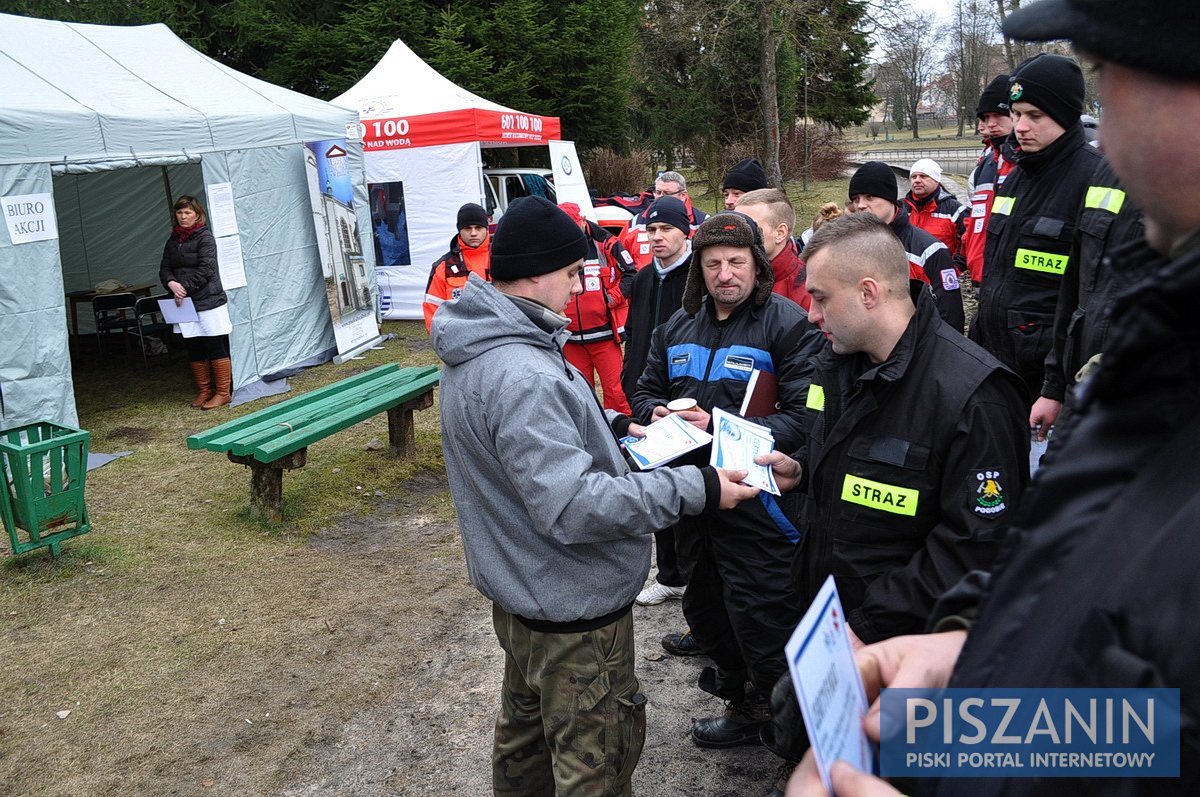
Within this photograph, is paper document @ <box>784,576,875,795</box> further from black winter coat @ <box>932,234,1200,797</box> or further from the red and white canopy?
the red and white canopy

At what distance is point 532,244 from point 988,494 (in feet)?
4.79

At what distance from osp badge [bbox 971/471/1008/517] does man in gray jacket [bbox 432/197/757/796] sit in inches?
29.0

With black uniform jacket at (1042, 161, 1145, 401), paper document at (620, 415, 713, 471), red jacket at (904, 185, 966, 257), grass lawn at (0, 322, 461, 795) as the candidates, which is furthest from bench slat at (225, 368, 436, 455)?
black uniform jacket at (1042, 161, 1145, 401)

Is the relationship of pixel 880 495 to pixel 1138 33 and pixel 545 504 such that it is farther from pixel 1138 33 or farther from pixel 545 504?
pixel 1138 33

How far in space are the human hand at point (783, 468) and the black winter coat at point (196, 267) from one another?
7776mm

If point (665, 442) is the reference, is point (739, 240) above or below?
above

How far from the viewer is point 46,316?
25.5 feet

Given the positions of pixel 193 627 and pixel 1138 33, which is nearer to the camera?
pixel 1138 33

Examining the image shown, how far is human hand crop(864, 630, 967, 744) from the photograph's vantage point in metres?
1.17

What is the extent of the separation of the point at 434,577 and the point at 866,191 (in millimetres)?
3574

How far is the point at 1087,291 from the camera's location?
144 inches

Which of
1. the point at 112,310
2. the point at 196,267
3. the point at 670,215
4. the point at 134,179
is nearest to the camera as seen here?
the point at 670,215

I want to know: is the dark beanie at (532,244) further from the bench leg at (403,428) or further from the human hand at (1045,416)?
the bench leg at (403,428)

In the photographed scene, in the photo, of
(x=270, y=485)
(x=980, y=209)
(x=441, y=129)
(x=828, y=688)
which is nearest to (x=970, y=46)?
(x=441, y=129)
